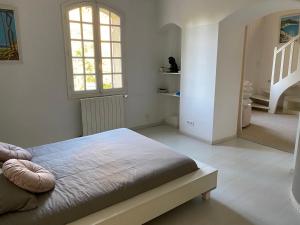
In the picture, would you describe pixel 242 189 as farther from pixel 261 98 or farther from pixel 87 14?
pixel 261 98

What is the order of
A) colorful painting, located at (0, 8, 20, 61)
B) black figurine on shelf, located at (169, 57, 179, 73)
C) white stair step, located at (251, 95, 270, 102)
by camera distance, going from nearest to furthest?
colorful painting, located at (0, 8, 20, 61), black figurine on shelf, located at (169, 57, 179, 73), white stair step, located at (251, 95, 270, 102)

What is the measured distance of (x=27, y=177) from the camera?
163 cm

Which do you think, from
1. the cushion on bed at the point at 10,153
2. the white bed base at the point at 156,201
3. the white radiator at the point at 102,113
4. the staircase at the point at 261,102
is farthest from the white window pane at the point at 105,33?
the staircase at the point at 261,102

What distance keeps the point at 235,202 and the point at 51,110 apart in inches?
116

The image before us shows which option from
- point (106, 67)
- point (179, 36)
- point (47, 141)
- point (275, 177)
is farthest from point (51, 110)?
point (275, 177)

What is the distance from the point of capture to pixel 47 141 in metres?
3.80

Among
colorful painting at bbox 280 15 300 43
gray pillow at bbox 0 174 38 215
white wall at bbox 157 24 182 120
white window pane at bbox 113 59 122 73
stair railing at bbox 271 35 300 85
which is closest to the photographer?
gray pillow at bbox 0 174 38 215

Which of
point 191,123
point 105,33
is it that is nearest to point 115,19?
point 105,33

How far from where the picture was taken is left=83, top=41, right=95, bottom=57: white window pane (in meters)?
3.88

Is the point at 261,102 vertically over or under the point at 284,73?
under

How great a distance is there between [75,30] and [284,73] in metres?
5.64

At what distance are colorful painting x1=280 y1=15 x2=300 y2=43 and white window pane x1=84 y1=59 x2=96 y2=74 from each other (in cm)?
546

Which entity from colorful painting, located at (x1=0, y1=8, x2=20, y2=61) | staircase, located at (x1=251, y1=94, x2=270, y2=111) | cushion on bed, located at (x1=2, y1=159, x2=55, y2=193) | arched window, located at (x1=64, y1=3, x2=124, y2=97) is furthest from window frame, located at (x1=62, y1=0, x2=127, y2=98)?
staircase, located at (x1=251, y1=94, x2=270, y2=111)

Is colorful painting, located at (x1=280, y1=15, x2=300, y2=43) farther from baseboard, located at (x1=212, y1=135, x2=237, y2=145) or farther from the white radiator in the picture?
the white radiator
